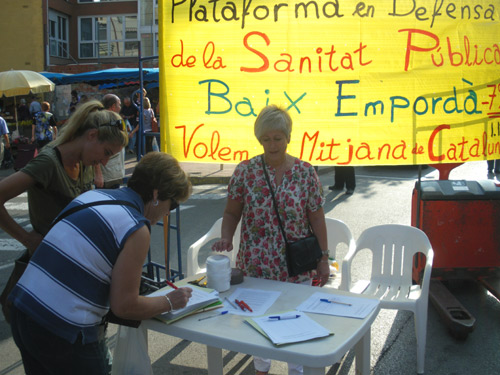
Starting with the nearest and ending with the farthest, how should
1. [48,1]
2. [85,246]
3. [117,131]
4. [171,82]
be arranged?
[85,246]
[117,131]
[171,82]
[48,1]

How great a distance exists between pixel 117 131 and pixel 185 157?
4.08ft

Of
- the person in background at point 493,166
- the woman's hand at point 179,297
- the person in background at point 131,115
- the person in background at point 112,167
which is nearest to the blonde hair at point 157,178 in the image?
the woman's hand at point 179,297

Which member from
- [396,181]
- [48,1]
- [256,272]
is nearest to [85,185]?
[256,272]

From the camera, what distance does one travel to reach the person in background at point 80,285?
1771 mm

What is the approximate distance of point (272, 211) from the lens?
2863 millimetres

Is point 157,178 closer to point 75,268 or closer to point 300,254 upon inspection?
point 75,268

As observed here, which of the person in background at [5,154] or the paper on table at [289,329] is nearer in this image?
the paper on table at [289,329]

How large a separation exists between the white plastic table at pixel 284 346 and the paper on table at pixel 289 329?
0.9 inches

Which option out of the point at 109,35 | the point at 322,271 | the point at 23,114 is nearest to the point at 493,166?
the point at 322,271

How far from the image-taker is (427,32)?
370 cm

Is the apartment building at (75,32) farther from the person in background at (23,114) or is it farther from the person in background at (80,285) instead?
the person in background at (80,285)

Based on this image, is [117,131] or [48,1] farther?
[48,1]

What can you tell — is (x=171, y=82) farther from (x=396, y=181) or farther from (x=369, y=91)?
(x=396, y=181)

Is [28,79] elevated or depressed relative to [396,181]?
elevated
